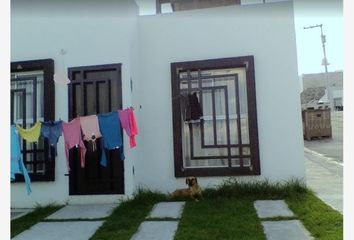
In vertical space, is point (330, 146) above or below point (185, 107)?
below

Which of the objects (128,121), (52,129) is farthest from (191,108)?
(52,129)

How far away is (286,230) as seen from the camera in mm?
4496

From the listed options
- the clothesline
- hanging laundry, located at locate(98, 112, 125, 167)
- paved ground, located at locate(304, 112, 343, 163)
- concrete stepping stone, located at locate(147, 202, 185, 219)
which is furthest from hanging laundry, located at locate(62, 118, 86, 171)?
paved ground, located at locate(304, 112, 343, 163)

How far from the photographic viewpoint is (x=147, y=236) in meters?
4.54

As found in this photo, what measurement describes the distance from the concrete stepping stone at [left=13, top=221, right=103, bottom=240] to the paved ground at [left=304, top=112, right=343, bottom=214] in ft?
11.5

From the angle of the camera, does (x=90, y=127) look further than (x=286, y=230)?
Yes

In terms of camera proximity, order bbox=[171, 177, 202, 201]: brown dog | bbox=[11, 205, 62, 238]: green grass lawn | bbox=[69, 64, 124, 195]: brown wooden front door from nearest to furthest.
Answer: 1. bbox=[11, 205, 62, 238]: green grass lawn
2. bbox=[171, 177, 202, 201]: brown dog
3. bbox=[69, 64, 124, 195]: brown wooden front door

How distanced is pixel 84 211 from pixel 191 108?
2659mm

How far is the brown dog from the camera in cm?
630

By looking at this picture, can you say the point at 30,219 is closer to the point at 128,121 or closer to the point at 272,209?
the point at 128,121

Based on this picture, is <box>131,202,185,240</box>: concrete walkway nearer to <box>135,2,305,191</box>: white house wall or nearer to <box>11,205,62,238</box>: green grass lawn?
<box>135,2,305,191</box>: white house wall
